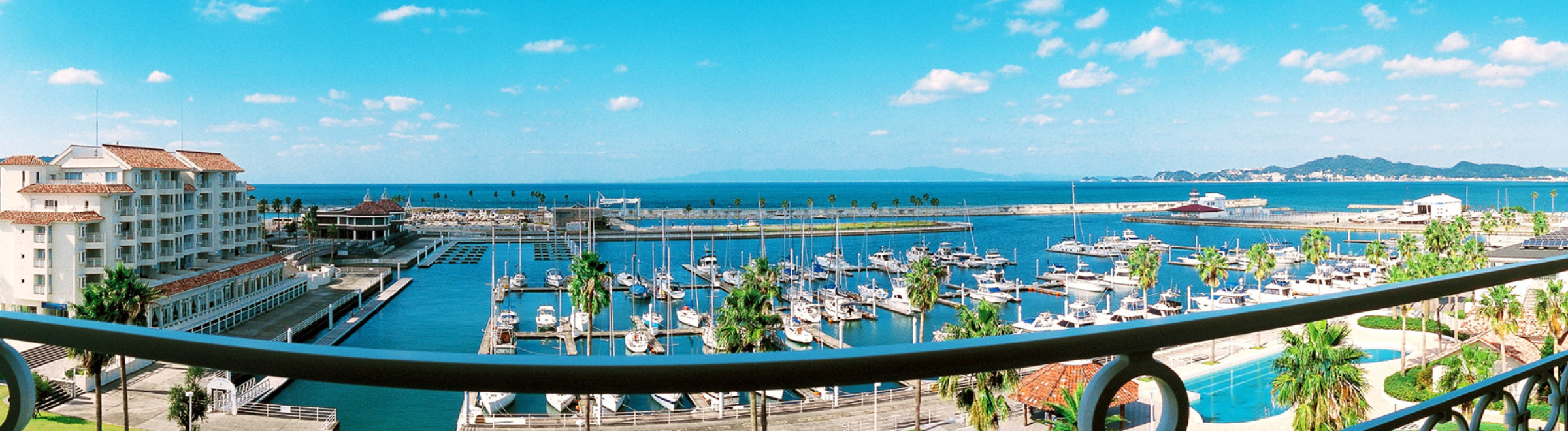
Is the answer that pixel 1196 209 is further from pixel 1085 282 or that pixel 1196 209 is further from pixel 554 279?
pixel 554 279

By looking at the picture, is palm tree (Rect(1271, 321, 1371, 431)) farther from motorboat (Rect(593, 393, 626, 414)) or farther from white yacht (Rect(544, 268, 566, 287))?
white yacht (Rect(544, 268, 566, 287))

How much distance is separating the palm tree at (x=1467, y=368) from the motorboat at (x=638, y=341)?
73.7ft

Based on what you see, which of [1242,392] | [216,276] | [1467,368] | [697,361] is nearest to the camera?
[697,361]

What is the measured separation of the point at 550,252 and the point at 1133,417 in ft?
217

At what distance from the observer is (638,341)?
30844 millimetres

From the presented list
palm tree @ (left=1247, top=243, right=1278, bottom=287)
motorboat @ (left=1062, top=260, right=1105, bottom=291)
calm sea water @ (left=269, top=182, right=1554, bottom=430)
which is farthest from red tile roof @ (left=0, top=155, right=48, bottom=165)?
palm tree @ (left=1247, top=243, right=1278, bottom=287)

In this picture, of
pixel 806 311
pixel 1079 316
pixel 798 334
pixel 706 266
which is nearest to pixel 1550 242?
pixel 1079 316

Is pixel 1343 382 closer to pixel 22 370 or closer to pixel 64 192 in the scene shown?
A: pixel 22 370

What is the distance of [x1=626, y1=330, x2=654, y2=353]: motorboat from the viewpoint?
30594 mm

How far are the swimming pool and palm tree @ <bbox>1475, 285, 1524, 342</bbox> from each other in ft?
8.38

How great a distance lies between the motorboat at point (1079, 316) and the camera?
106ft

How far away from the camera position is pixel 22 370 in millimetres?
1275

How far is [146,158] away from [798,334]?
26202 millimetres

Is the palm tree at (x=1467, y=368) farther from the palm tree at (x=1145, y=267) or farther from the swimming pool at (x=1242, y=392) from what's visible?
the palm tree at (x=1145, y=267)
